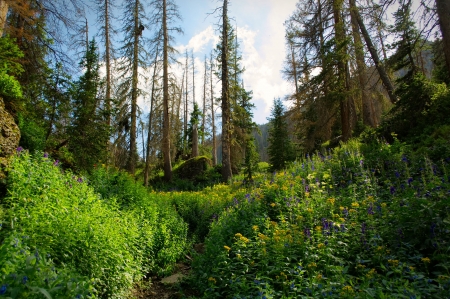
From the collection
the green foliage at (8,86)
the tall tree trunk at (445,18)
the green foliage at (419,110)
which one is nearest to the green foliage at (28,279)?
the green foliage at (8,86)

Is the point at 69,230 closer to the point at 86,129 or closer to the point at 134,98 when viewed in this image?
the point at 86,129

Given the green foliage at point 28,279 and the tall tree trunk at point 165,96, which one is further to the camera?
the tall tree trunk at point 165,96

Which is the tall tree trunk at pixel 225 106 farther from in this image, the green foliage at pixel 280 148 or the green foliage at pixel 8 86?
the green foliage at pixel 8 86

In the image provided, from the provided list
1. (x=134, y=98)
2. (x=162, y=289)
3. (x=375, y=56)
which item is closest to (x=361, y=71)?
(x=375, y=56)

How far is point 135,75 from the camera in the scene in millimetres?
17203

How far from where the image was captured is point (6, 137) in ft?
18.4

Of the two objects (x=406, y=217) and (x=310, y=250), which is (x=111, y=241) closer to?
(x=310, y=250)

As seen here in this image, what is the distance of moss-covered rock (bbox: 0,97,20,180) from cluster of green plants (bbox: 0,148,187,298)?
20cm

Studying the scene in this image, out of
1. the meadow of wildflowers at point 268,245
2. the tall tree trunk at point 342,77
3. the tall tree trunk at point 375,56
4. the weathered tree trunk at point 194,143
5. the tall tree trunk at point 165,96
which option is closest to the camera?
the meadow of wildflowers at point 268,245

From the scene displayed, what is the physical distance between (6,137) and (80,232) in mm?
3506

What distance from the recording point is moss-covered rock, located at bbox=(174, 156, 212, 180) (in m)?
19.4

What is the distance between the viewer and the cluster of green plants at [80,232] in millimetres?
3328

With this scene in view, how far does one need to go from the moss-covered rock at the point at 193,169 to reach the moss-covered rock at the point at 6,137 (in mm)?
13529

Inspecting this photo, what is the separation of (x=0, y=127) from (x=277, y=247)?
5827mm
